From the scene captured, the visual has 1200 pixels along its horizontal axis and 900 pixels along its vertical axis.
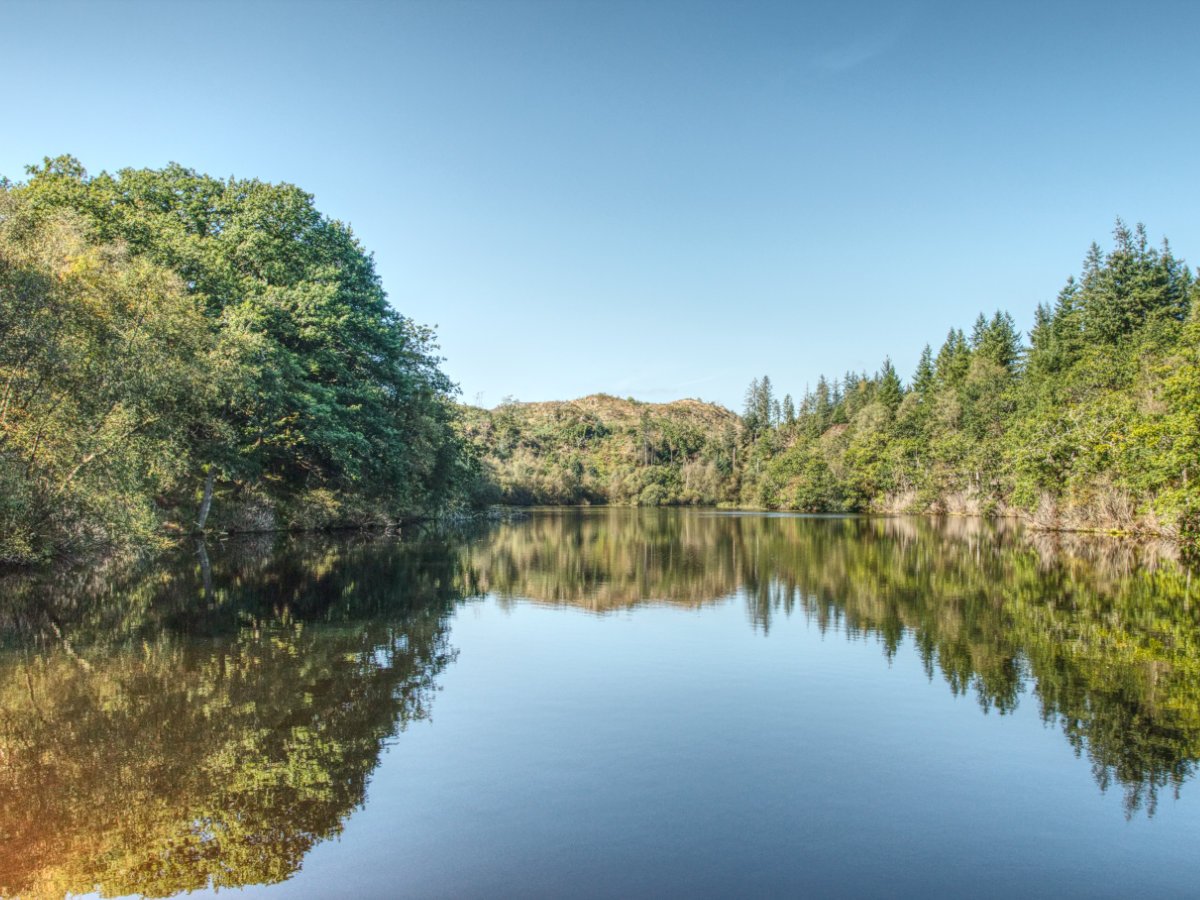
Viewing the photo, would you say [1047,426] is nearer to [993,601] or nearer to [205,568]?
[993,601]

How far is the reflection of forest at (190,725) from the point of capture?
20.2 feet

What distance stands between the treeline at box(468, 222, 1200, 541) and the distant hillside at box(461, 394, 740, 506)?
1.19ft

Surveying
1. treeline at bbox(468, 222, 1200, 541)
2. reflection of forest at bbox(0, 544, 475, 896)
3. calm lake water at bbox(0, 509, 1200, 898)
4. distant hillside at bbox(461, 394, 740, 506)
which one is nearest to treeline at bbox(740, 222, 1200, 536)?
treeline at bbox(468, 222, 1200, 541)

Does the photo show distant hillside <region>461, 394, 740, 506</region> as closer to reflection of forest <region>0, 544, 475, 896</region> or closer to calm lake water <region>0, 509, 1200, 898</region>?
reflection of forest <region>0, 544, 475, 896</region>

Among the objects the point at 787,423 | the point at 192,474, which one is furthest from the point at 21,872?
the point at 787,423

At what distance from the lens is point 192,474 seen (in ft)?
114

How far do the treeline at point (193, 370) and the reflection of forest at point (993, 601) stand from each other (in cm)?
1003

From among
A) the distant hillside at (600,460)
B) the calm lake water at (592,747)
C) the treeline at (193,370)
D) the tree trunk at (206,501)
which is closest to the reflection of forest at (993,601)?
the calm lake water at (592,747)

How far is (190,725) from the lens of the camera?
29.7ft

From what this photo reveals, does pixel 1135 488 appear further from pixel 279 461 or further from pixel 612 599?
pixel 279 461

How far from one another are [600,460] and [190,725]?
134 metres

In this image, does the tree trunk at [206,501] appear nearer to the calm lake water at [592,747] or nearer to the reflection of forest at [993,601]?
the reflection of forest at [993,601]

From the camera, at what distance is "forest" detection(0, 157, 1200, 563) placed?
19.5 m

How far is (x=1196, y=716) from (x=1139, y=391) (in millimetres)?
39764
